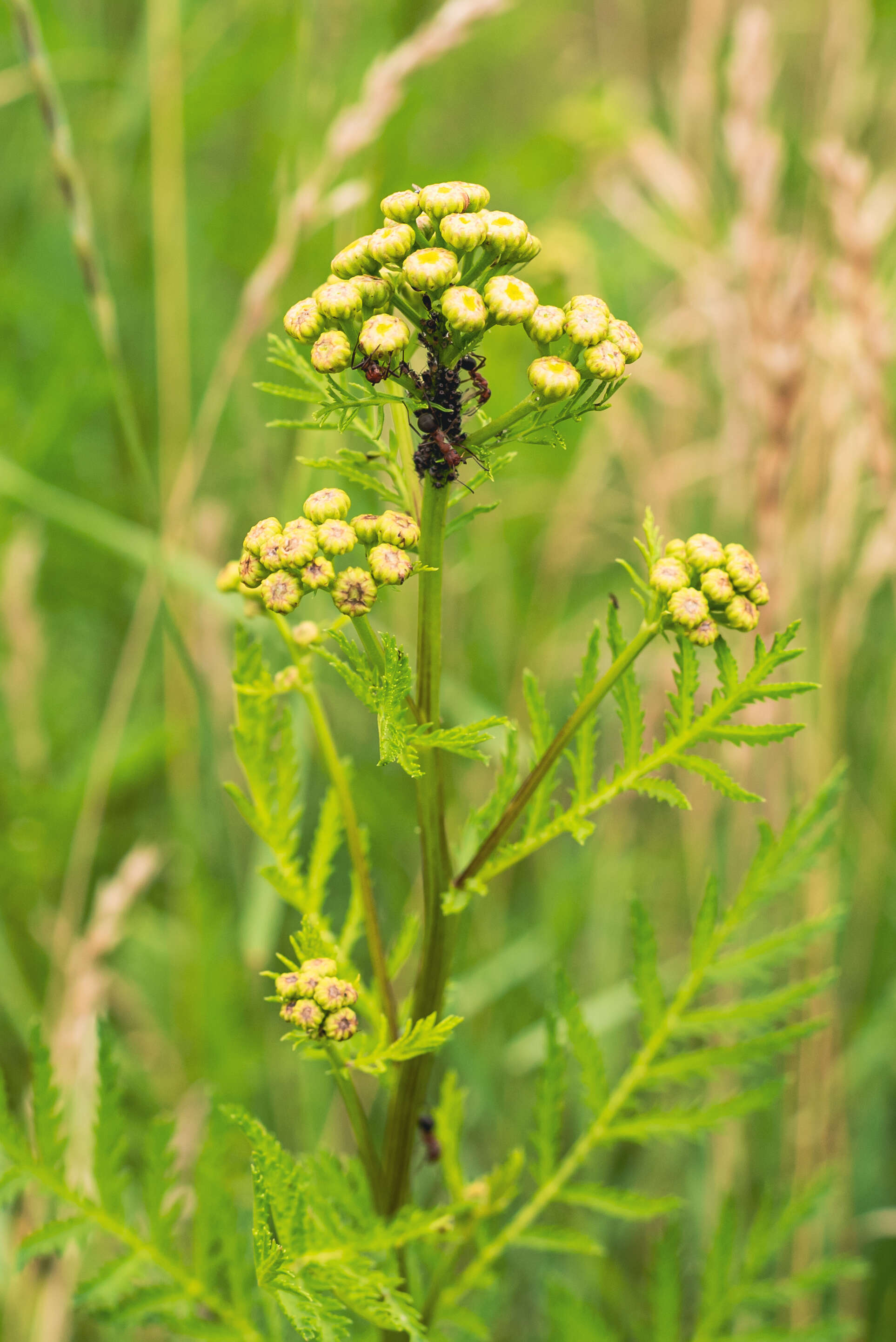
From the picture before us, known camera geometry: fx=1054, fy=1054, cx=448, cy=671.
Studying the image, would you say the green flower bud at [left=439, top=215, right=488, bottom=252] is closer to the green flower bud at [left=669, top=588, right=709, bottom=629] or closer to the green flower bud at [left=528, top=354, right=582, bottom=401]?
the green flower bud at [left=528, top=354, right=582, bottom=401]

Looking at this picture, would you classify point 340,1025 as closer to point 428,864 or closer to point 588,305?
point 428,864

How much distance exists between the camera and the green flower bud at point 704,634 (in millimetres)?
1221

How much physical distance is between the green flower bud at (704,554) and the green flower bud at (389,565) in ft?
1.15

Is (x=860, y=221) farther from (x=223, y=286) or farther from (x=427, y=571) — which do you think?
(x=223, y=286)

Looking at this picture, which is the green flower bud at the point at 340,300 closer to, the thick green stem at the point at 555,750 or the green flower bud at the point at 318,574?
the green flower bud at the point at 318,574

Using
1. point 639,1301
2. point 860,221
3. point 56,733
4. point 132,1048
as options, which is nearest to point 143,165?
point 56,733

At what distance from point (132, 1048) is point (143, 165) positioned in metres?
3.17

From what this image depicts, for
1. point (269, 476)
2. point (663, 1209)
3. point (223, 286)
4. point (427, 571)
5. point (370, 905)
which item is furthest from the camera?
point (223, 286)

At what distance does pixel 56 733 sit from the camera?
3.44 meters

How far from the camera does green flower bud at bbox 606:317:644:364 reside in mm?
1186

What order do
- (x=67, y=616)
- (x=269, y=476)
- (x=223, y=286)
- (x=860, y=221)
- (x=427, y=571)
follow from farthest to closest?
(x=223, y=286) < (x=67, y=616) < (x=269, y=476) < (x=860, y=221) < (x=427, y=571)

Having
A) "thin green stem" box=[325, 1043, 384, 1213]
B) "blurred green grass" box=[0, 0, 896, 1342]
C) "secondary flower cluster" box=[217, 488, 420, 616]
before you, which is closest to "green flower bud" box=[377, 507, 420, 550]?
"secondary flower cluster" box=[217, 488, 420, 616]

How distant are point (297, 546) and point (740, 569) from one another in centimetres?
53

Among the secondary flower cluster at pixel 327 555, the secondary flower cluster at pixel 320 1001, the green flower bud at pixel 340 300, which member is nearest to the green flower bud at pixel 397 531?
the secondary flower cluster at pixel 327 555
